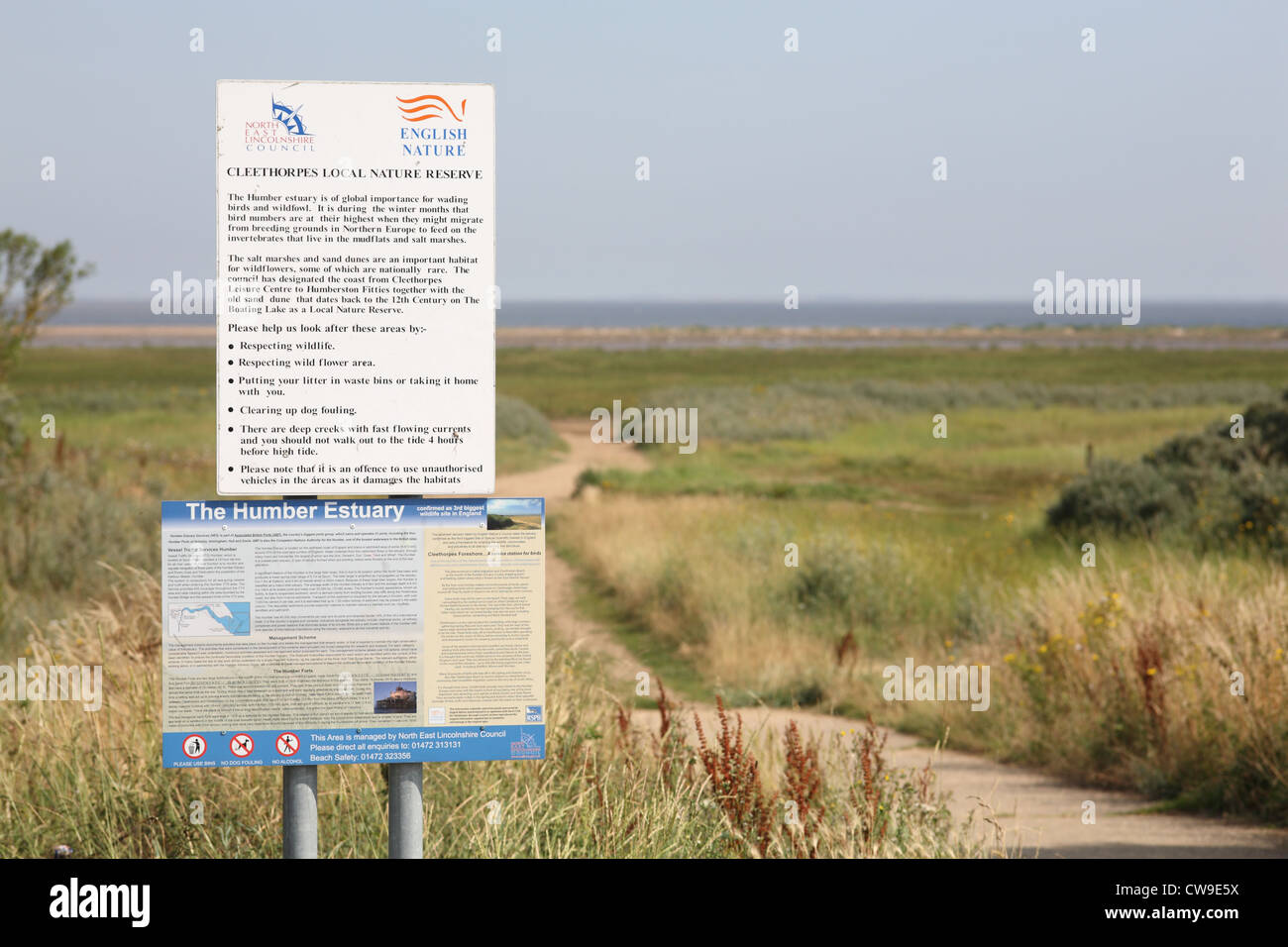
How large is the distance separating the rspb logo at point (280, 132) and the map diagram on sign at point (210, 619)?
1219mm

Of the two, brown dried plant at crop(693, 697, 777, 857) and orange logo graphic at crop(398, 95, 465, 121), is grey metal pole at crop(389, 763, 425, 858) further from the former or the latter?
orange logo graphic at crop(398, 95, 465, 121)

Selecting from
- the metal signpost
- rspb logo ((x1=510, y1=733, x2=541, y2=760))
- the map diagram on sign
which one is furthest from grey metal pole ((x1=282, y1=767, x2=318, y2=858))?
rspb logo ((x1=510, y1=733, x2=541, y2=760))

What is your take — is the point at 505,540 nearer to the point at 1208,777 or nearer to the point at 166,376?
the point at 1208,777

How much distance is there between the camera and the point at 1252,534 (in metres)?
13.1

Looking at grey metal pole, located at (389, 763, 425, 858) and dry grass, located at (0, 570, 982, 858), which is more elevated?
grey metal pole, located at (389, 763, 425, 858)

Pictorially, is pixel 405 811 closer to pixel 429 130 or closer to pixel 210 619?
pixel 210 619

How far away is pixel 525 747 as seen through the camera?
3215 mm

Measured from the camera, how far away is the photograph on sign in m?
3.12

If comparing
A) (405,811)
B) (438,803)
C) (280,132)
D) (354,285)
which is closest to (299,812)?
(405,811)

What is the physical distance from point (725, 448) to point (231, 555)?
36224 millimetres

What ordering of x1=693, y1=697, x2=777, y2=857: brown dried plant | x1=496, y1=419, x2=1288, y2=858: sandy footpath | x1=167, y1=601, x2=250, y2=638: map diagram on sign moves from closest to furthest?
x1=167, y1=601, x2=250, y2=638: map diagram on sign, x1=693, y1=697, x2=777, y2=857: brown dried plant, x1=496, y1=419, x2=1288, y2=858: sandy footpath

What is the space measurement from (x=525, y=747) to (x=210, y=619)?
2.97 feet

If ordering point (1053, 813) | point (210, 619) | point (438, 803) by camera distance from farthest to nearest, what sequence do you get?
point (1053, 813)
point (438, 803)
point (210, 619)

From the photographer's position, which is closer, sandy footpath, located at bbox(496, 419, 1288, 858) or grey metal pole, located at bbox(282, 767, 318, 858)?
grey metal pole, located at bbox(282, 767, 318, 858)
